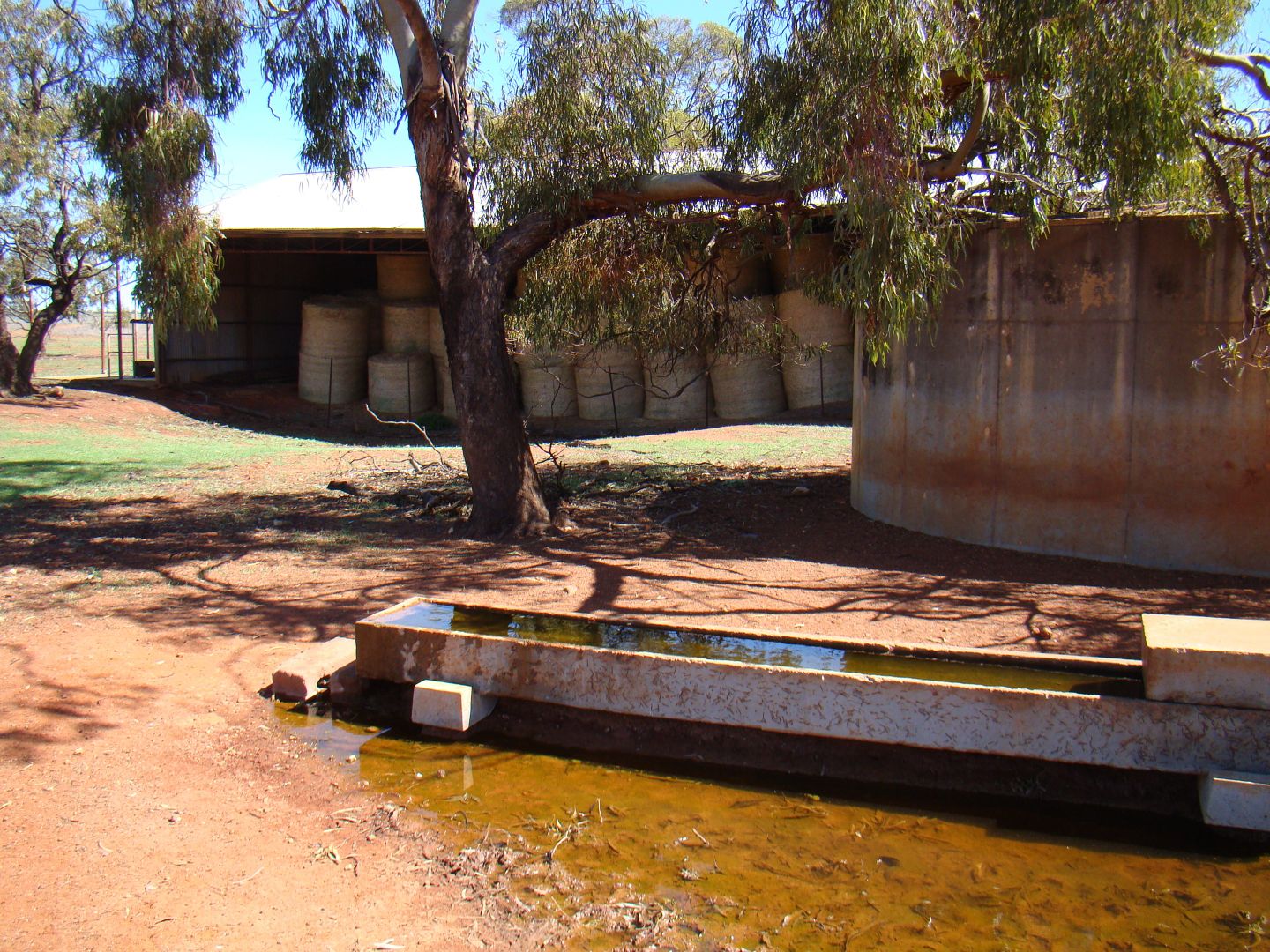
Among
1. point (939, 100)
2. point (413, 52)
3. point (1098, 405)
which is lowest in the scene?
point (1098, 405)

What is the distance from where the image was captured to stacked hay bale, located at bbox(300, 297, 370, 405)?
2495cm

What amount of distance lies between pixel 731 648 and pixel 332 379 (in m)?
20.2

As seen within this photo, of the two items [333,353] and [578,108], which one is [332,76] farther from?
[333,353]

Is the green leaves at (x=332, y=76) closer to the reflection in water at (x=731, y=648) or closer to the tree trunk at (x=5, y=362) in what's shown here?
the reflection in water at (x=731, y=648)

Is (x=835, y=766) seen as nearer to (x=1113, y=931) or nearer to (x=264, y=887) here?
(x=1113, y=931)

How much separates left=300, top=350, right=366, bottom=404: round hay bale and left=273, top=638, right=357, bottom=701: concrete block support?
19020 mm

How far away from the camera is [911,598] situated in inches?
328

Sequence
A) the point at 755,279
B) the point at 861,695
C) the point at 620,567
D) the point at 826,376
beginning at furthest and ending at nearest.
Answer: the point at 755,279 < the point at 826,376 < the point at 620,567 < the point at 861,695

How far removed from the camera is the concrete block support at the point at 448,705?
5.79 m

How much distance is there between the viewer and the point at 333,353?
24938 mm

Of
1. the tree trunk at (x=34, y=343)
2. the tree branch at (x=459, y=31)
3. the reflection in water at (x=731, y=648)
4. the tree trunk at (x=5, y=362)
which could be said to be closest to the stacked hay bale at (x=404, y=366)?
the tree trunk at (x=34, y=343)

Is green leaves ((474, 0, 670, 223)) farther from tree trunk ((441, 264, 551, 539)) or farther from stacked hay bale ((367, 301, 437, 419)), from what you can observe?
stacked hay bale ((367, 301, 437, 419))

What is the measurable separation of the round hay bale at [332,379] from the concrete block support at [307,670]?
62.4ft

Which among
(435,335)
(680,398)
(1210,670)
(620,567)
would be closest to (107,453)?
(435,335)
